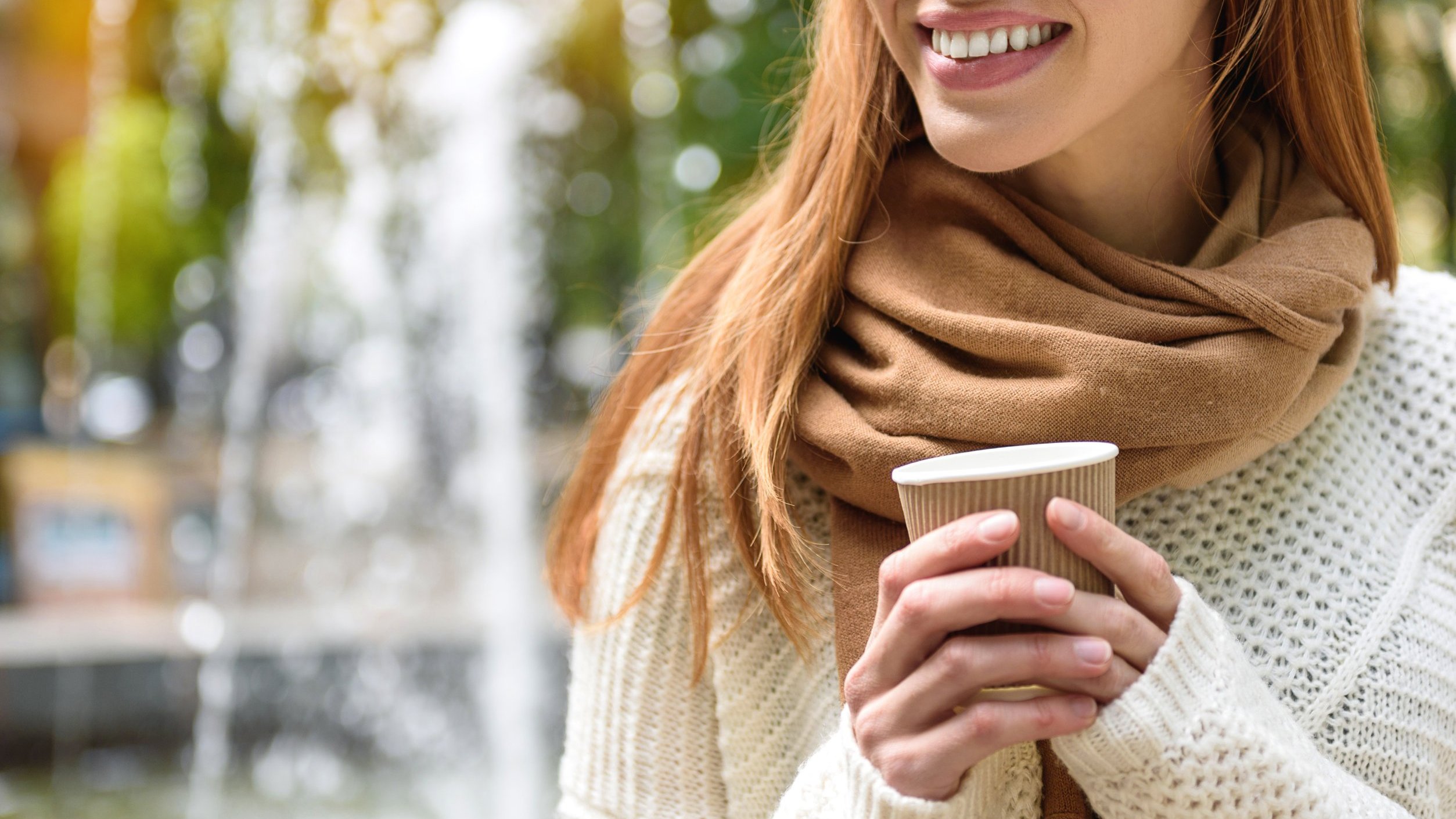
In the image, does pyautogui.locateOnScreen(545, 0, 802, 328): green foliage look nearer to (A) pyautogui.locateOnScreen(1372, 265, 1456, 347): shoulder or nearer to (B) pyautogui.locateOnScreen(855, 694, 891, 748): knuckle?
(A) pyautogui.locateOnScreen(1372, 265, 1456, 347): shoulder

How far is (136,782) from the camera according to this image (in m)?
5.41

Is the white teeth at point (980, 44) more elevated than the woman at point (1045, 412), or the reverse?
the white teeth at point (980, 44)

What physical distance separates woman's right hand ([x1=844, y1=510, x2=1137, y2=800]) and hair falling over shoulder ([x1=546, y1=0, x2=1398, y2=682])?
0.97 ft

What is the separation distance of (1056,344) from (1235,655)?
300mm

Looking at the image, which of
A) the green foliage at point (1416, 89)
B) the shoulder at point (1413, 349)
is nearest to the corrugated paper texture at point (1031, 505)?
the shoulder at point (1413, 349)

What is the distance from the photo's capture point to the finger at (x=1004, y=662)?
824 mm

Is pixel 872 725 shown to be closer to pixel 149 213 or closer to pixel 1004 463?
pixel 1004 463

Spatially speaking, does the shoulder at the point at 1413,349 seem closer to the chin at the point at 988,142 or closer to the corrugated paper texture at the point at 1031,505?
the chin at the point at 988,142

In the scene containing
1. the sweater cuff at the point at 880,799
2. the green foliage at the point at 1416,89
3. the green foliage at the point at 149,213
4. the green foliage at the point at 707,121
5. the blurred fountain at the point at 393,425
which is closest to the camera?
the sweater cuff at the point at 880,799

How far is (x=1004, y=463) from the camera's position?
0.89 m

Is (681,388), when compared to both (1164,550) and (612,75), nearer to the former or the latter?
(1164,550)

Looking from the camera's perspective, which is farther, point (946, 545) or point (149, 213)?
point (149, 213)

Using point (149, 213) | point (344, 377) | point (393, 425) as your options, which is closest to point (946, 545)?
point (393, 425)

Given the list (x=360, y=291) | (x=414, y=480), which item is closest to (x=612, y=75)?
(x=360, y=291)
